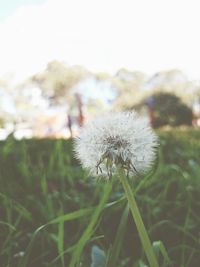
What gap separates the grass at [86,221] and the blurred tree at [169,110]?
1120 inches

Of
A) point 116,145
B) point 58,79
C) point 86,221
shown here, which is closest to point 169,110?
point 58,79

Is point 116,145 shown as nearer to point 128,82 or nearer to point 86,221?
point 86,221

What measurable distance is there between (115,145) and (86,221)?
62 centimetres

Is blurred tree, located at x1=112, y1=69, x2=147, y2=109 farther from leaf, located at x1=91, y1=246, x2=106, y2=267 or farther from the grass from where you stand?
leaf, located at x1=91, y1=246, x2=106, y2=267

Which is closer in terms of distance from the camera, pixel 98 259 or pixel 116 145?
pixel 116 145

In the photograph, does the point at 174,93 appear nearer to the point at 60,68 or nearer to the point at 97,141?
the point at 60,68

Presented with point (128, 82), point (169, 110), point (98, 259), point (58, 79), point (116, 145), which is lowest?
point (98, 259)

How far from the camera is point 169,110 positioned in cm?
3109

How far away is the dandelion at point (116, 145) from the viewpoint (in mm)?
772

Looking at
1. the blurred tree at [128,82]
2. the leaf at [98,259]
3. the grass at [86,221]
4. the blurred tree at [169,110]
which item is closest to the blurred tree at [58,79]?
the blurred tree at [128,82]

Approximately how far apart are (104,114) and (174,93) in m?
34.0

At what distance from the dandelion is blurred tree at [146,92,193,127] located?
29.6 metres

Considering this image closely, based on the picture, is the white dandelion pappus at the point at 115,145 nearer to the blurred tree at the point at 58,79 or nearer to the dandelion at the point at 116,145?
the dandelion at the point at 116,145

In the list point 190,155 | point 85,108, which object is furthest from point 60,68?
point 190,155
